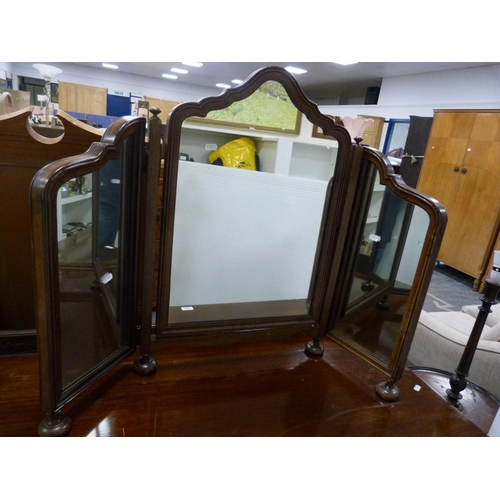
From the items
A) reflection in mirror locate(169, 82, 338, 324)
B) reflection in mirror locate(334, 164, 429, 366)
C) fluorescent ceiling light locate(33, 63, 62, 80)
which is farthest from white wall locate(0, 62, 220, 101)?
reflection in mirror locate(334, 164, 429, 366)

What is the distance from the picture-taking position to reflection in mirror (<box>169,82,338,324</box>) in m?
0.83

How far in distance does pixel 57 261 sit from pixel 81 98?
21.8 feet

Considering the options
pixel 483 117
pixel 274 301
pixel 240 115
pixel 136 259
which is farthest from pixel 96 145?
pixel 483 117

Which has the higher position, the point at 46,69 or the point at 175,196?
the point at 46,69

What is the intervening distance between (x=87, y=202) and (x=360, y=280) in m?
0.67

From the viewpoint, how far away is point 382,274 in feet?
2.95

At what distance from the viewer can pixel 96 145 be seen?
0.53 meters

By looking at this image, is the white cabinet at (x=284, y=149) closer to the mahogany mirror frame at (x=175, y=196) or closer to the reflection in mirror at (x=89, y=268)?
the mahogany mirror frame at (x=175, y=196)

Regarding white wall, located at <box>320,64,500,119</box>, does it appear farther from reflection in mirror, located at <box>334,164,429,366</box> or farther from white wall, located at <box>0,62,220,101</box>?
white wall, located at <box>0,62,220,101</box>

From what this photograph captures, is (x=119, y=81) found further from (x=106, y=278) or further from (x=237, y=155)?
(x=106, y=278)

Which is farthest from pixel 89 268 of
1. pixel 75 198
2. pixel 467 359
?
pixel 467 359

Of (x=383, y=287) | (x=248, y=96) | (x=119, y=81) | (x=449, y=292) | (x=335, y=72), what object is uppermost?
(x=335, y=72)

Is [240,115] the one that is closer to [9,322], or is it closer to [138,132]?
[138,132]

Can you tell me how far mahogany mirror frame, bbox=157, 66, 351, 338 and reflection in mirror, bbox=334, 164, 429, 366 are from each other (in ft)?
0.32
